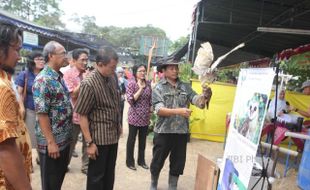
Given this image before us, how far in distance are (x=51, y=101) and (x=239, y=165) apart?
1768 mm

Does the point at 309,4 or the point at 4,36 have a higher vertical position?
the point at 309,4

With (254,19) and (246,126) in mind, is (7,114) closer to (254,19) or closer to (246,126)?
(246,126)

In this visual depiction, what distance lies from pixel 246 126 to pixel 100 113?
1.47 meters

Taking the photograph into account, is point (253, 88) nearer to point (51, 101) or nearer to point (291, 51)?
point (51, 101)

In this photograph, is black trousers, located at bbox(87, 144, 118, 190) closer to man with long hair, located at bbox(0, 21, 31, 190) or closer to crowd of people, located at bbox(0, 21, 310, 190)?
crowd of people, located at bbox(0, 21, 310, 190)

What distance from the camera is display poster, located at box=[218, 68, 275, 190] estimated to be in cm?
194

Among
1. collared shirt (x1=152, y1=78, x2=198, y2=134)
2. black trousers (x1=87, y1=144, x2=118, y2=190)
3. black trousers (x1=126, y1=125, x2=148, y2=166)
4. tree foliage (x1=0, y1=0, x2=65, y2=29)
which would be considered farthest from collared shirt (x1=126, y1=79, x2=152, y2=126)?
tree foliage (x1=0, y1=0, x2=65, y2=29)

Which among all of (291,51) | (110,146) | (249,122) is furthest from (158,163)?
(291,51)

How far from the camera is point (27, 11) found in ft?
127

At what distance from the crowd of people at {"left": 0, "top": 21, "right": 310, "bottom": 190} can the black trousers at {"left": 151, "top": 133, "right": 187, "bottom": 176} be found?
0.04 feet

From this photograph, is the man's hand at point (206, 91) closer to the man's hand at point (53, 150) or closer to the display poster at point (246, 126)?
the display poster at point (246, 126)

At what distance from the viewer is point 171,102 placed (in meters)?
3.74

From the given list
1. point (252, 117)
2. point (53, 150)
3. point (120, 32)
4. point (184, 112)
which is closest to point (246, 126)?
point (252, 117)

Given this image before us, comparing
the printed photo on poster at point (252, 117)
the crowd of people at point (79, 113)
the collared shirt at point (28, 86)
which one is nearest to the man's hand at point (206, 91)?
the crowd of people at point (79, 113)
